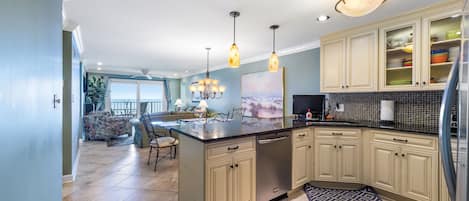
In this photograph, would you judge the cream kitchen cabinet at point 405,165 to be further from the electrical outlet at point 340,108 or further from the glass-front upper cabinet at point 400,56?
the electrical outlet at point 340,108

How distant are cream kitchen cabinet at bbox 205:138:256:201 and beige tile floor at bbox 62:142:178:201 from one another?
3.18ft

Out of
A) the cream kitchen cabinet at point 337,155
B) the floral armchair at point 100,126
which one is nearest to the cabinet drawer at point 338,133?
the cream kitchen cabinet at point 337,155

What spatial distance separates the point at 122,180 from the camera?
3.19m

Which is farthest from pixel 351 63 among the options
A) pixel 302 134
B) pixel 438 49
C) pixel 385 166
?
pixel 385 166

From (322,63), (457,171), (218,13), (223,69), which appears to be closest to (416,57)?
(322,63)

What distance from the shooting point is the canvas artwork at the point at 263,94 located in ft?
15.7

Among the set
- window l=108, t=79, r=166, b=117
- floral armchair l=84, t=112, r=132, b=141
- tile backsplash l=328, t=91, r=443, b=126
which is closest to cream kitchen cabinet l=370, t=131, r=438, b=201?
tile backsplash l=328, t=91, r=443, b=126

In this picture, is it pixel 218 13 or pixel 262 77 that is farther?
pixel 262 77

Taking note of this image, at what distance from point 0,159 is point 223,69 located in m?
6.30

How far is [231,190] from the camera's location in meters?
2.05

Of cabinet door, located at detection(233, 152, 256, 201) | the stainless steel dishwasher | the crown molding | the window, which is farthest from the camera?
the window

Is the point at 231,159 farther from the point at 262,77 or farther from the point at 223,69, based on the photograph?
the point at 223,69

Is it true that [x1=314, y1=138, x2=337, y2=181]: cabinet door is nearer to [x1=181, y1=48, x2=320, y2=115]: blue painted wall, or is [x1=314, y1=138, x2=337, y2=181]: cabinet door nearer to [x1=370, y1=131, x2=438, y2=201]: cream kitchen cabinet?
[x1=370, y1=131, x2=438, y2=201]: cream kitchen cabinet

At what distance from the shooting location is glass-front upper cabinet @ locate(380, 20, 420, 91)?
2588 millimetres
